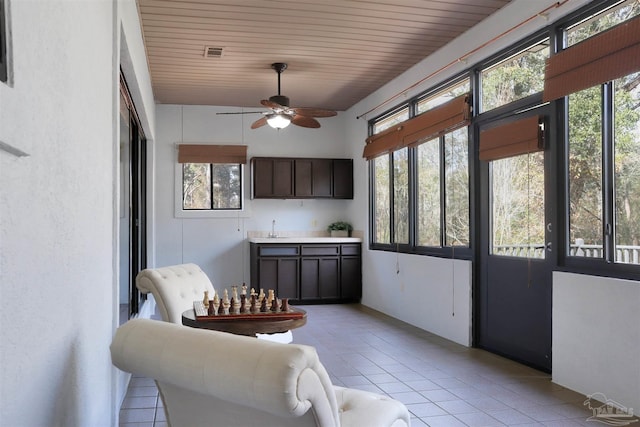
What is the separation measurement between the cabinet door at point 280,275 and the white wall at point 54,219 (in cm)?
512

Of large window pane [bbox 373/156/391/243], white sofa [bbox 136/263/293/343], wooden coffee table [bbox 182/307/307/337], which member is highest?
large window pane [bbox 373/156/391/243]

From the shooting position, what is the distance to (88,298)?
202 cm

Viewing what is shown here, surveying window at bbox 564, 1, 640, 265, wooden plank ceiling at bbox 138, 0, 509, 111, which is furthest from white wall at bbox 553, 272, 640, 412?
wooden plank ceiling at bbox 138, 0, 509, 111

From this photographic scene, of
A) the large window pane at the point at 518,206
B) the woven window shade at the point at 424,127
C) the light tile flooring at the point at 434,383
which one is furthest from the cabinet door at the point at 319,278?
the large window pane at the point at 518,206

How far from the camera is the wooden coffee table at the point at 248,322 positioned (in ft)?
9.62

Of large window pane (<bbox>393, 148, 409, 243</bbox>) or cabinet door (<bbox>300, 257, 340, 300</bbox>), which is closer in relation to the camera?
large window pane (<bbox>393, 148, 409, 243</bbox>)

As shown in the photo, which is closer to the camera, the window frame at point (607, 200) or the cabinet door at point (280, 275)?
the window frame at point (607, 200)

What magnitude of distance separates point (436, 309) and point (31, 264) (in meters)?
4.76

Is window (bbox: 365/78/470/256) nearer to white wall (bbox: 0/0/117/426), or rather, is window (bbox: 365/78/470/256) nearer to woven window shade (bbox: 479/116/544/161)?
woven window shade (bbox: 479/116/544/161)

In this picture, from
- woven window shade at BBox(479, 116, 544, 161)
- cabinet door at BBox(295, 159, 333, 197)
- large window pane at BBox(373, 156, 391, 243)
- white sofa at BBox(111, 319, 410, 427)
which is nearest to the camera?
white sofa at BBox(111, 319, 410, 427)

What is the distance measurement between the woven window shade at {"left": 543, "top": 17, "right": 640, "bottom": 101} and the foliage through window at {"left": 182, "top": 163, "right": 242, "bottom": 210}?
5.13 m

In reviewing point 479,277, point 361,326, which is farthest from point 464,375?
point 361,326

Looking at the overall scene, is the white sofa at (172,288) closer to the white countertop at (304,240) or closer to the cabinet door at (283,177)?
the white countertop at (304,240)

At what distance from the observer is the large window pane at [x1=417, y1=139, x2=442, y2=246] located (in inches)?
227
